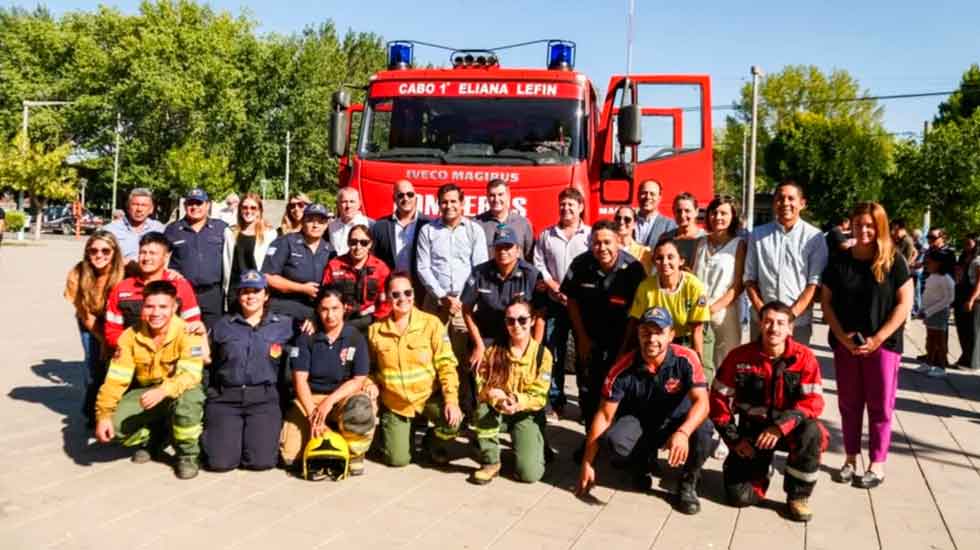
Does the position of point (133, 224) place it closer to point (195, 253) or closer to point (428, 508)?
point (195, 253)

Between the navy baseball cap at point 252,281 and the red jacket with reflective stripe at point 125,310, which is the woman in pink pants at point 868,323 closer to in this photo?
the navy baseball cap at point 252,281

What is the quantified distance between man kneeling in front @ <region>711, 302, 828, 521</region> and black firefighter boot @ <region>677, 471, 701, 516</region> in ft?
0.73

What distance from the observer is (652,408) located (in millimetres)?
5137

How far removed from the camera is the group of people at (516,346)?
5.01 m

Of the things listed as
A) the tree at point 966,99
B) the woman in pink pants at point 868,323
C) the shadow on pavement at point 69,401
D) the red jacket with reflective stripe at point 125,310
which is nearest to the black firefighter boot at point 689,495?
the woman in pink pants at point 868,323

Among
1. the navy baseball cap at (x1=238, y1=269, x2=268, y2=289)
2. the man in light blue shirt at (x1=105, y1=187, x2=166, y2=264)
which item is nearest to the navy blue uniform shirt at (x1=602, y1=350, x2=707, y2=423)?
the navy baseball cap at (x1=238, y1=269, x2=268, y2=289)

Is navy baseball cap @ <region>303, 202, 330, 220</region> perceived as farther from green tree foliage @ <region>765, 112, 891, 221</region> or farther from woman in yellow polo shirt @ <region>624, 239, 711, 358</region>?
green tree foliage @ <region>765, 112, 891, 221</region>

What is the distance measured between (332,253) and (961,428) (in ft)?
17.8

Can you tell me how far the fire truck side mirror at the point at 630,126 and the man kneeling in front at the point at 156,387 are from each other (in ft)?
14.5

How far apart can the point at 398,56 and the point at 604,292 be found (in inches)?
192

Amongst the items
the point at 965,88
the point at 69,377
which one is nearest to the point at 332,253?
the point at 69,377

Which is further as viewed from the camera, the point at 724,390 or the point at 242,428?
the point at 242,428

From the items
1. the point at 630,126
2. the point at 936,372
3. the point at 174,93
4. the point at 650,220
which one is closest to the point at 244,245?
the point at 650,220

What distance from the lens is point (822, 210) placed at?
39.8 m
